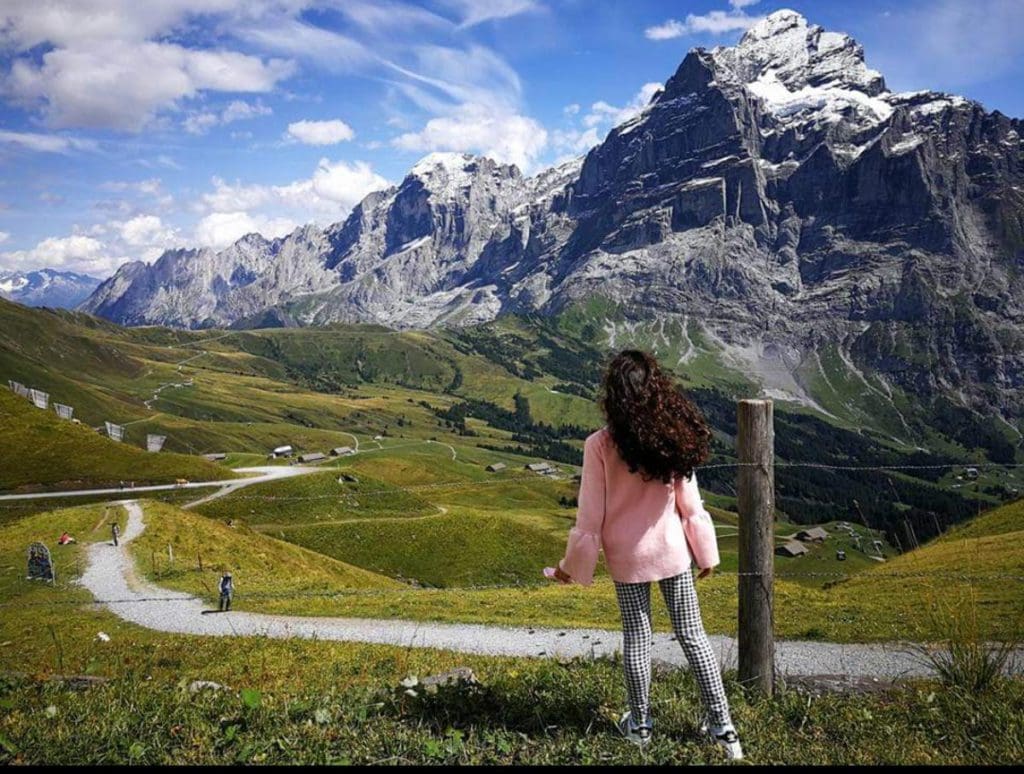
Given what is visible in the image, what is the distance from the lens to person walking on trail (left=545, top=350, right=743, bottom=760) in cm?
805

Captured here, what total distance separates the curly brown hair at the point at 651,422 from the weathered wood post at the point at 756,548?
1680mm

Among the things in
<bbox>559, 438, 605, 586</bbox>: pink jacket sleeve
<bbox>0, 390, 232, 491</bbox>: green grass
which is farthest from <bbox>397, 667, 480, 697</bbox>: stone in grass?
<bbox>0, 390, 232, 491</bbox>: green grass

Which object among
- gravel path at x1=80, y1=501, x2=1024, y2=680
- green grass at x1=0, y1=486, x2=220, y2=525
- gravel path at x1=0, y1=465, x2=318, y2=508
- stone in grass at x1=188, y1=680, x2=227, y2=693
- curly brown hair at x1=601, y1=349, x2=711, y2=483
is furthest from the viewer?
gravel path at x1=0, y1=465, x2=318, y2=508

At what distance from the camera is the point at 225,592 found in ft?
87.6

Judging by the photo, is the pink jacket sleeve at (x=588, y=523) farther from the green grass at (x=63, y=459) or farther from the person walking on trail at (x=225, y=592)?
the green grass at (x=63, y=459)

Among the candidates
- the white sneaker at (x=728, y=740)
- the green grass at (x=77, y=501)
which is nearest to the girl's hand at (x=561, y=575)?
the white sneaker at (x=728, y=740)

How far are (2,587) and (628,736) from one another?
37287 mm

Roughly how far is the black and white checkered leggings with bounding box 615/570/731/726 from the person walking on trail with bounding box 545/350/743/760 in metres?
0.01

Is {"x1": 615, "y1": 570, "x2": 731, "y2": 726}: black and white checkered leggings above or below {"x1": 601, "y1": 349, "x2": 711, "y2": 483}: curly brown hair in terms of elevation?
below

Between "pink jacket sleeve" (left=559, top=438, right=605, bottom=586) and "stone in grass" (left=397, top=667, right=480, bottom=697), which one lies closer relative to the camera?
"pink jacket sleeve" (left=559, top=438, right=605, bottom=586)

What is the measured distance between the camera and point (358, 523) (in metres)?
75.7

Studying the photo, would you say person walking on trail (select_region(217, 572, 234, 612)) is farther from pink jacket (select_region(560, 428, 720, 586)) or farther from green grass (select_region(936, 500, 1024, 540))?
green grass (select_region(936, 500, 1024, 540))

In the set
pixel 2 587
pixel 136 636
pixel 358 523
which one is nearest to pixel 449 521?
pixel 358 523


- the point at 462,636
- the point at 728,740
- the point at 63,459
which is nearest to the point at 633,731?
the point at 728,740
